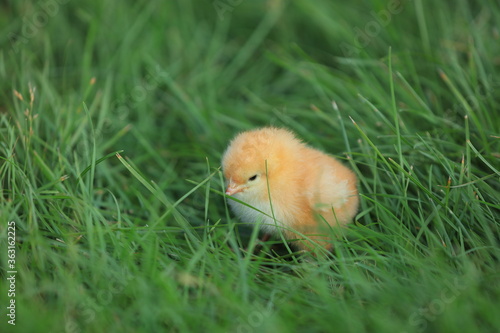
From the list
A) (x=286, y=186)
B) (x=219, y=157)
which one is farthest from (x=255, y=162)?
(x=219, y=157)

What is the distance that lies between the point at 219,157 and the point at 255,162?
73 cm

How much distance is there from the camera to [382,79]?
324 centimetres

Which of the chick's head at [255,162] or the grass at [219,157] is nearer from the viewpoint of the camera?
the grass at [219,157]

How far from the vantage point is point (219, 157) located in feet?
9.68

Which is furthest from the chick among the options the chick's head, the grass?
the grass

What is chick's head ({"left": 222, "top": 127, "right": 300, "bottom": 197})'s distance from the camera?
226 centimetres

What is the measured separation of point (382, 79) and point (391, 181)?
93cm

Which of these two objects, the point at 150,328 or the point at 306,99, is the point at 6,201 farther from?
the point at 306,99

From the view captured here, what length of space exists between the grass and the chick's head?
0.59ft

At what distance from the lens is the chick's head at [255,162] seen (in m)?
2.26

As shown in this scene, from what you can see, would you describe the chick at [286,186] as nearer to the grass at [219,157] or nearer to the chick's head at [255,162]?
the chick's head at [255,162]

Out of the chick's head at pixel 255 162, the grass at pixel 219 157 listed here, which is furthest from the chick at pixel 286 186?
the grass at pixel 219 157

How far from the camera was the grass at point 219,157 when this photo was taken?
1895mm

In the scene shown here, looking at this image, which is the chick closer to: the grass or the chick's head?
the chick's head
